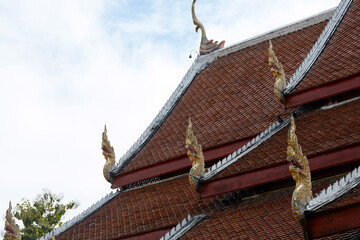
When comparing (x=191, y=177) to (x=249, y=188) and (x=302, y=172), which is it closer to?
(x=249, y=188)

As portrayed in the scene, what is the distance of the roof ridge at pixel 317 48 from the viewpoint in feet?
33.4

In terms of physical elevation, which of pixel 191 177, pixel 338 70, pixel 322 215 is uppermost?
pixel 338 70

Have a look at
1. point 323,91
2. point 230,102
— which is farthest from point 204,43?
point 323,91

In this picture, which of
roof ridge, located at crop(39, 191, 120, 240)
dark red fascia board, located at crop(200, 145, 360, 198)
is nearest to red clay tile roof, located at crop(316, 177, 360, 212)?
dark red fascia board, located at crop(200, 145, 360, 198)

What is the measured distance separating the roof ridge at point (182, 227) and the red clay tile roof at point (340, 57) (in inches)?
85.2

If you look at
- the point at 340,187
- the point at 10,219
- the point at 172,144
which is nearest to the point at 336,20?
the point at 172,144

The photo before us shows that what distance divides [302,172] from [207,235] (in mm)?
1707

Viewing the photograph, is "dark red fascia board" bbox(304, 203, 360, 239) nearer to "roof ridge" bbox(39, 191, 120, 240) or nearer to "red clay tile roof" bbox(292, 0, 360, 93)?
"red clay tile roof" bbox(292, 0, 360, 93)

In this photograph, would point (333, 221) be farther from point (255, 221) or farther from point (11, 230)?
point (11, 230)

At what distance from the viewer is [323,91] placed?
32.3 ft

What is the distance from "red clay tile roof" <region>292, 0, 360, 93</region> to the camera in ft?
32.5

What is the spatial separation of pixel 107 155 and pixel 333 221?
5.96 m

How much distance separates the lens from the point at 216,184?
9320 mm

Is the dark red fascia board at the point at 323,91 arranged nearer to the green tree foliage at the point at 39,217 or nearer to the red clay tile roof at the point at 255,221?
the red clay tile roof at the point at 255,221
